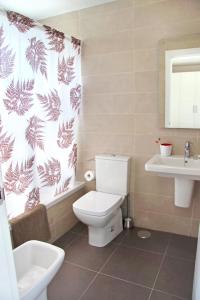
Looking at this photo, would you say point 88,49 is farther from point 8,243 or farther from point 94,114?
point 8,243

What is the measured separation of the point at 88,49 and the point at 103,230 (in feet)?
6.28

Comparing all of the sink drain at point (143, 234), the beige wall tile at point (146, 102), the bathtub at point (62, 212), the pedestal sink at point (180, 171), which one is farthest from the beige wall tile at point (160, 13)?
the sink drain at point (143, 234)

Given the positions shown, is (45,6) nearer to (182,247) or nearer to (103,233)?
(103,233)

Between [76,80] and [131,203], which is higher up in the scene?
[76,80]

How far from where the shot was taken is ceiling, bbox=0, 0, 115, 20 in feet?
7.75

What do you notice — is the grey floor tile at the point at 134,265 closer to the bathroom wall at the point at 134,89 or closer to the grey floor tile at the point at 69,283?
the grey floor tile at the point at 69,283

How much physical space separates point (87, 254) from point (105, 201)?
1.70 feet

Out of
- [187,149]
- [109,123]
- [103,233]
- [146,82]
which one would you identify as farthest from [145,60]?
[103,233]

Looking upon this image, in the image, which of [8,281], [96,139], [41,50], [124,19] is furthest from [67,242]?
[124,19]

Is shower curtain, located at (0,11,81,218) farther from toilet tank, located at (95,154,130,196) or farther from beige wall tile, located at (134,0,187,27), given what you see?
beige wall tile, located at (134,0,187,27)

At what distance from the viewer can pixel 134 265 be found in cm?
209

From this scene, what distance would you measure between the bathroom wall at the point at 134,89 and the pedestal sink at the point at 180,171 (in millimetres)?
150

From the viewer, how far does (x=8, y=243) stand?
0.89 metres

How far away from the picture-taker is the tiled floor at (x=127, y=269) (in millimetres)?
1778
